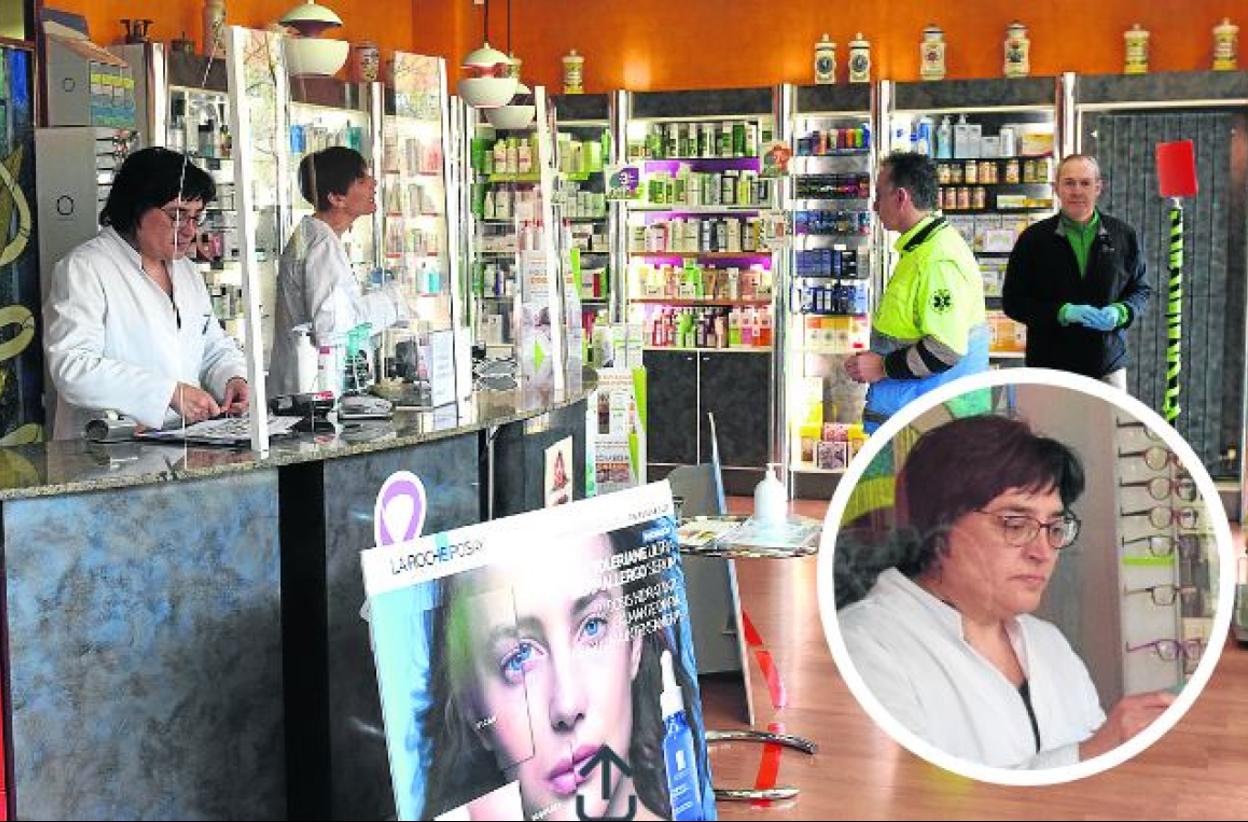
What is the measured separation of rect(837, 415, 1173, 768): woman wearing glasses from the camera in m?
2.21

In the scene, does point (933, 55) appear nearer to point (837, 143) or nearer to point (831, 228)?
point (837, 143)

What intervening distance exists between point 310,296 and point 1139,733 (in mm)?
2946

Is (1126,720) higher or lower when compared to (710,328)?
lower

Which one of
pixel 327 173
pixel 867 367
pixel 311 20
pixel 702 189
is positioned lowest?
pixel 867 367

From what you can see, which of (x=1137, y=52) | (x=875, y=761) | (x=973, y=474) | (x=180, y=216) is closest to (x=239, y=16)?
(x=1137, y=52)

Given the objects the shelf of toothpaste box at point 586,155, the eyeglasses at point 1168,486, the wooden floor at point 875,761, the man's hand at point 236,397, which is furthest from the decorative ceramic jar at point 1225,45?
the eyeglasses at point 1168,486

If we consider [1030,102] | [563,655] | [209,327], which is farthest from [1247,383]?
[563,655]

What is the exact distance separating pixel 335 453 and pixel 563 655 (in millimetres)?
1125

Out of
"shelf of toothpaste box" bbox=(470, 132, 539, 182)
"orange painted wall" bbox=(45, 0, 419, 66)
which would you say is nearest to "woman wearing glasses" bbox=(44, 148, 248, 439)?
"shelf of toothpaste box" bbox=(470, 132, 539, 182)

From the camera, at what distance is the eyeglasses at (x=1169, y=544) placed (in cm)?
222

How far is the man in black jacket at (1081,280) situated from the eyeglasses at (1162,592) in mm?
4825

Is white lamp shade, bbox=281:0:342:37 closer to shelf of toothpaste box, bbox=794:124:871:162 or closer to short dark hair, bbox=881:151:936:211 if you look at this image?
short dark hair, bbox=881:151:936:211

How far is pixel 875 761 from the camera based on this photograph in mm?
4621

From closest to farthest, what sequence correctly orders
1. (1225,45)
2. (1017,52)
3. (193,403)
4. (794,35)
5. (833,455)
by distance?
(193,403), (1225,45), (1017,52), (833,455), (794,35)
